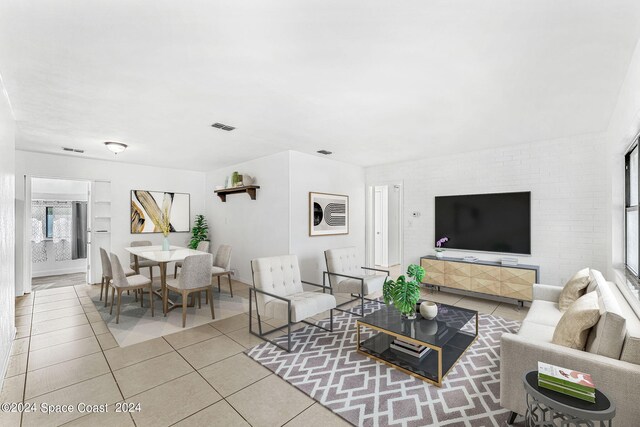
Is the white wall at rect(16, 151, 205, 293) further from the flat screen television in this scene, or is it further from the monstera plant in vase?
the monstera plant in vase

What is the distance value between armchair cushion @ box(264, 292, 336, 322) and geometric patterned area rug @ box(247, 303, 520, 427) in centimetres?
32

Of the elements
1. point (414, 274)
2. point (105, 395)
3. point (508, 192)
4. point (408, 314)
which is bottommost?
point (105, 395)

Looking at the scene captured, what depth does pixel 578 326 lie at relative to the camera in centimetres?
184

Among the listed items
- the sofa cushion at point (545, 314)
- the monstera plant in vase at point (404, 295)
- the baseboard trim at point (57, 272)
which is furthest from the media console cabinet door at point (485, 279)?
the baseboard trim at point (57, 272)

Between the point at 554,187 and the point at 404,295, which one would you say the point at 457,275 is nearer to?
the point at 554,187

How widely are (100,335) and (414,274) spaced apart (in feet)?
11.9

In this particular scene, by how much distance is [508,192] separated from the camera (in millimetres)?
4609

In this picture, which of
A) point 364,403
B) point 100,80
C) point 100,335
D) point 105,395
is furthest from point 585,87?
point 100,335

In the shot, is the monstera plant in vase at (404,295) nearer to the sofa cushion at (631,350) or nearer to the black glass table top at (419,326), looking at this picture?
the black glass table top at (419,326)

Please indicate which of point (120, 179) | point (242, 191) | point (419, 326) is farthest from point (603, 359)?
point (120, 179)

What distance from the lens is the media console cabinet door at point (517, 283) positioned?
13.5 ft

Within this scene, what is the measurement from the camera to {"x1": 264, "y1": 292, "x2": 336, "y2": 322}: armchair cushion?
117 inches

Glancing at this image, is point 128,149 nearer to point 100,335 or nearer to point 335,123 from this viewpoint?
point 100,335

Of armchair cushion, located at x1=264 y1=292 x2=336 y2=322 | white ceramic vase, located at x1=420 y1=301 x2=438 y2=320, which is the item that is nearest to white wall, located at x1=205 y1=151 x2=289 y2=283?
armchair cushion, located at x1=264 y1=292 x2=336 y2=322
